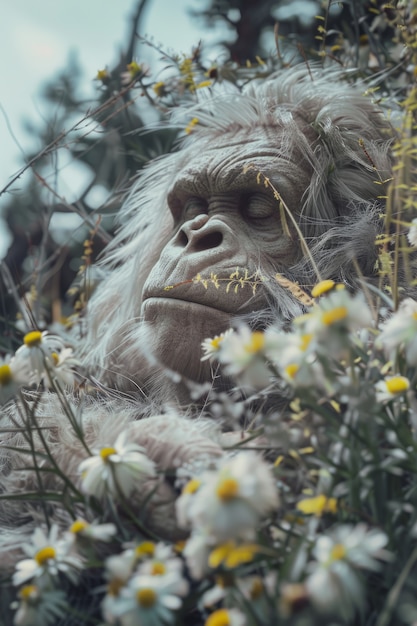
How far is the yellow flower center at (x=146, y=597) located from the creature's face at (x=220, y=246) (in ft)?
2.06

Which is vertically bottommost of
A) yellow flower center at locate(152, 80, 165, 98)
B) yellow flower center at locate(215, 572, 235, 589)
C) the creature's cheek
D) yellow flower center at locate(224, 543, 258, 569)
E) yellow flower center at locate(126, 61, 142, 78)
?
the creature's cheek

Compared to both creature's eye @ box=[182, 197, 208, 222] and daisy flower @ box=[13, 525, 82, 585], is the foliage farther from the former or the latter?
creature's eye @ box=[182, 197, 208, 222]

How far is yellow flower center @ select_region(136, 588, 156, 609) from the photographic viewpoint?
636 millimetres

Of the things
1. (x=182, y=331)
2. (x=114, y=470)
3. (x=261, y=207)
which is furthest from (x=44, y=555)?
(x=261, y=207)

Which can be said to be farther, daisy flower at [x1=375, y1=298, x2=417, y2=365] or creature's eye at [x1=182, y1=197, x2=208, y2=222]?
creature's eye at [x1=182, y1=197, x2=208, y2=222]

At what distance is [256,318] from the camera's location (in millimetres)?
1307

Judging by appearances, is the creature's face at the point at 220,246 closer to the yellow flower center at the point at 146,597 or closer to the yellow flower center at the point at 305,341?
the yellow flower center at the point at 305,341

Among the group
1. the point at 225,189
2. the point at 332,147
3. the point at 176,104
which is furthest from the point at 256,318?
the point at 176,104

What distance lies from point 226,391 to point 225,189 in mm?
387

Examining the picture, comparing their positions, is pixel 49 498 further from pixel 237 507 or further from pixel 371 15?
pixel 371 15

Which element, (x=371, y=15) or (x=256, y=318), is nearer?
(x=256, y=318)

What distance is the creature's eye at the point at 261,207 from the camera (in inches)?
55.9

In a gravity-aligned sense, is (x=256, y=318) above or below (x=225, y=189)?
below

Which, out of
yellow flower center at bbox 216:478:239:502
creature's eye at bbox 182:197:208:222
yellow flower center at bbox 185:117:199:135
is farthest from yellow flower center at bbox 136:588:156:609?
yellow flower center at bbox 185:117:199:135
